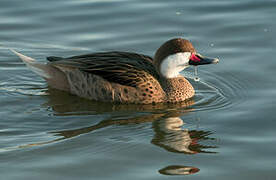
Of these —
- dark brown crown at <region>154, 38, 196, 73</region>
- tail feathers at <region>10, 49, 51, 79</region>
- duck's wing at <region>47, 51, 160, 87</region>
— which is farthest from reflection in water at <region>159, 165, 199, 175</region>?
tail feathers at <region>10, 49, 51, 79</region>

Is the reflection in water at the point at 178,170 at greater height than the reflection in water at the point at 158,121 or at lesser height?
lesser

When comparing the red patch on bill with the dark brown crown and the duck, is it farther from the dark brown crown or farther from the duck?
the dark brown crown

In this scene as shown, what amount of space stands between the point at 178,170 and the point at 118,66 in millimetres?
3103

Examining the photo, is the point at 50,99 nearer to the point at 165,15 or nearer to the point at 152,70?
the point at 152,70

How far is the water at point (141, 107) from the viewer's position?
7824 mm

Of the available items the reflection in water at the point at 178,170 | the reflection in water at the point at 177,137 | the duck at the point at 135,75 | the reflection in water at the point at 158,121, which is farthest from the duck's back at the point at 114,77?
the reflection in water at the point at 178,170

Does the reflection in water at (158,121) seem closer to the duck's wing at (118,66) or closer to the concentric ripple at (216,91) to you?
the concentric ripple at (216,91)

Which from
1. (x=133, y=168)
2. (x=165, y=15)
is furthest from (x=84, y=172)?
(x=165, y=15)

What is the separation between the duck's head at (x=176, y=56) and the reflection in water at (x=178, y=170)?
9.47 ft

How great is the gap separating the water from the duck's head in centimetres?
58

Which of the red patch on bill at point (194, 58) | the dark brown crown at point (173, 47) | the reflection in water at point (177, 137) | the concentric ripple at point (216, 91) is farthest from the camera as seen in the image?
the red patch on bill at point (194, 58)

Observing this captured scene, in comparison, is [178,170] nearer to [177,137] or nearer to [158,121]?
[177,137]

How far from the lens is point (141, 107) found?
10.2 metres

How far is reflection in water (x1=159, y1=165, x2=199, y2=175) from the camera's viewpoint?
7.60 metres
